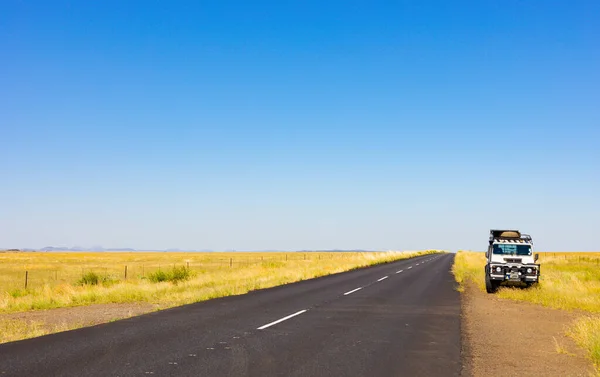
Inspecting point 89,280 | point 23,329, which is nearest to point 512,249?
point 23,329

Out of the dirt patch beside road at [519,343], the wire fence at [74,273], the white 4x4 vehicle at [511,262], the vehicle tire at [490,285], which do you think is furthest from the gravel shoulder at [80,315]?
the white 4x4 vehicle at [511,262]

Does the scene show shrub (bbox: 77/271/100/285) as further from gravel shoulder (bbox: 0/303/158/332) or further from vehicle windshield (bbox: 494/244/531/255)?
vehicle windshield (bbox: 494/244/531/255)

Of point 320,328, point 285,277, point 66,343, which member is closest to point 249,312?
point 320,328

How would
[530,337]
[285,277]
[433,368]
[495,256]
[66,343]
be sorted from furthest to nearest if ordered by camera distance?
[285,277] → [495,256] → [530,337] → [66,343] → [433,368]

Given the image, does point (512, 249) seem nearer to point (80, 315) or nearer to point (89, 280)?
point (80, 315)

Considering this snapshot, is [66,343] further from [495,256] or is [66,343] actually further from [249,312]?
[495,256]

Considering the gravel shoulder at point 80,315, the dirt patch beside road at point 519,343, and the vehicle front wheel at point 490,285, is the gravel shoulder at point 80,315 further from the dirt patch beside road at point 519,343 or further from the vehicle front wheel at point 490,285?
the vehicle front wheel at point 490,285

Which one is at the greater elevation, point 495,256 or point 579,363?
point 495,256

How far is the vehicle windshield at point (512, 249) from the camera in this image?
21625 millimetres

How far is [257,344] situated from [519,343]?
5.74 meters

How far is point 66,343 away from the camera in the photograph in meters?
9.96

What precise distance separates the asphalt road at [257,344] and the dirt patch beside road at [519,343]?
0.45 metres

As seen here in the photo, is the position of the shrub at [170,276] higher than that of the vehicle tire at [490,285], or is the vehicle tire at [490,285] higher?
the vehicle tire at [490,285]

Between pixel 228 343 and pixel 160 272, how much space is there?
2186cm
